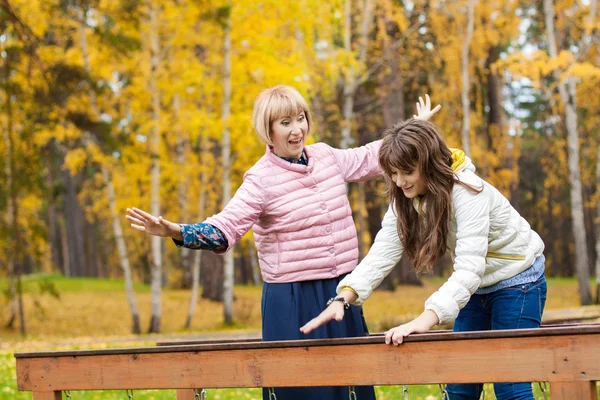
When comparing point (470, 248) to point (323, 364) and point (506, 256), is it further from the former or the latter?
point (323, 364)

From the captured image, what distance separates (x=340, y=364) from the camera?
3.15 meters

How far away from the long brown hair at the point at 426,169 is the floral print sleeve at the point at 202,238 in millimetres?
843

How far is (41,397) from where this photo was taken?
149 inches

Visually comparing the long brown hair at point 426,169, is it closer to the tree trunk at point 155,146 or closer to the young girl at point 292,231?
the young girl at point 292,231

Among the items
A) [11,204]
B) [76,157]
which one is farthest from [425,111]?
[11,204]

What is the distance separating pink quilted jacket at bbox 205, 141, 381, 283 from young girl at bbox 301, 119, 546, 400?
0.46m

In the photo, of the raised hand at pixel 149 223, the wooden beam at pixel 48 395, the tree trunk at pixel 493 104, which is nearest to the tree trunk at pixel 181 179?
the wooden beam at pixel 48 395

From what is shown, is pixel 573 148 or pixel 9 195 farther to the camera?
pixel 573 148

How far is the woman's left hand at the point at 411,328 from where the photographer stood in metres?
3.02

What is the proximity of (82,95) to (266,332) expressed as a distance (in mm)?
13507

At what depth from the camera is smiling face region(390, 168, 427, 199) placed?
3283 millimetres

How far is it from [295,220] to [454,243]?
2.78 feet

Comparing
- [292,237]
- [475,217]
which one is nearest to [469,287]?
[475,217]

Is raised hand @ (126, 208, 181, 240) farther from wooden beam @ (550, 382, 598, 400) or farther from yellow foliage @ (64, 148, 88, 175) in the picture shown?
yellow foliage @ (64, 148, 88, 175)
